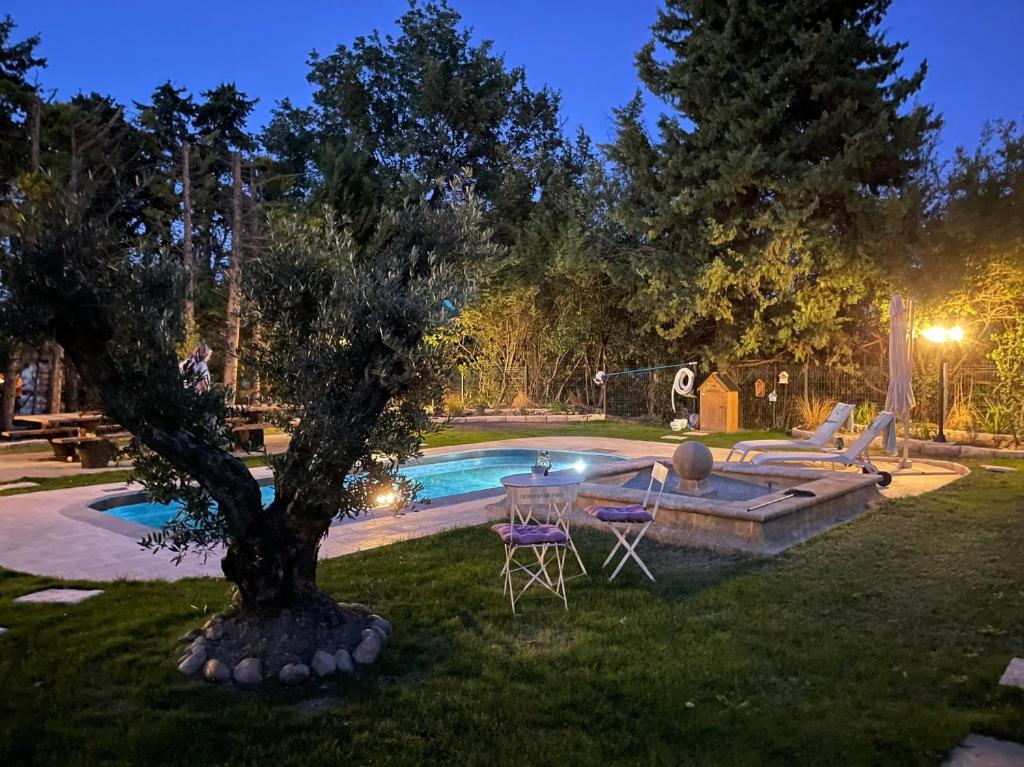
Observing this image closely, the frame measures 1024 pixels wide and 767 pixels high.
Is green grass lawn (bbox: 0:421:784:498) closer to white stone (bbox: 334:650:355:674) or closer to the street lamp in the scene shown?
the street lamp

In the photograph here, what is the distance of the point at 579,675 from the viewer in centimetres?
360

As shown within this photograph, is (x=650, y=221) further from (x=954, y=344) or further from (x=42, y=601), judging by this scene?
(x=42, y=601)

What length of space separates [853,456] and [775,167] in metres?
9.10

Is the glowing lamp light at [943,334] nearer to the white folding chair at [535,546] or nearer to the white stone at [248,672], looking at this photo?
the white folding chair at [535,546]

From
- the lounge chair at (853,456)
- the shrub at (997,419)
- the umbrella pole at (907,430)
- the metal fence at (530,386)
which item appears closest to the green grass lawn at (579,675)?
the lounge chair at (853,456)

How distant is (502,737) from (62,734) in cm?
191

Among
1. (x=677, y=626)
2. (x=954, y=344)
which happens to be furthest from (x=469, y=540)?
(x=954, y=344)

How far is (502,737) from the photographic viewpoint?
3014 millimetres

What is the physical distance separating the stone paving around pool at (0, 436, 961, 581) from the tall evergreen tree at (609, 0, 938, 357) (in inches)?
298

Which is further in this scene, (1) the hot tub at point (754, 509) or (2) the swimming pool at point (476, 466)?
(2) the swimming pool at point (476, 466)

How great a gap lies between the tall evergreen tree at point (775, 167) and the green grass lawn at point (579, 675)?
11879 millimetres

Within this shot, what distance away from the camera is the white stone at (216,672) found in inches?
142

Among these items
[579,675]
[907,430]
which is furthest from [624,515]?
[907,430]

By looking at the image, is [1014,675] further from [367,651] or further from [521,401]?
[521,401]
